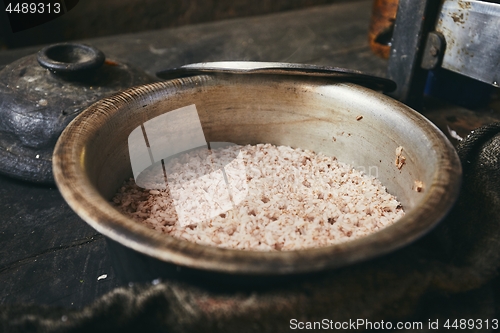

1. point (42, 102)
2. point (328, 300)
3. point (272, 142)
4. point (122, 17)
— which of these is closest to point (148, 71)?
point (42, 102)

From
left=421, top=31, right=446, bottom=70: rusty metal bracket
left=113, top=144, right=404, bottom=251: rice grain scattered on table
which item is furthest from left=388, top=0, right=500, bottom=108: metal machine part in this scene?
left=113, top=144, right=404, bottom=251: rice grain scattered on table

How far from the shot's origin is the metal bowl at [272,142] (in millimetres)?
1161

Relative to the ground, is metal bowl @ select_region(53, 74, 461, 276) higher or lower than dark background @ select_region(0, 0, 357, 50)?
higher

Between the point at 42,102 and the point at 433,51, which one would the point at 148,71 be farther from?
the point at 433,51

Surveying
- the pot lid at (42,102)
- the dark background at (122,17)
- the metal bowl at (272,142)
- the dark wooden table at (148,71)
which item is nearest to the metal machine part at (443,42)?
the dark wooden table at (148,71)

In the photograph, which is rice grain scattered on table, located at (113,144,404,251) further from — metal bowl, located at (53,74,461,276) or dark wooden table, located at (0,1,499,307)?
dark wooden table, located at (0,1,499,307)

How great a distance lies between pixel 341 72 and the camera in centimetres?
197

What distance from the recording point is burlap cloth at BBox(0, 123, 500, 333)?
47.9 inches

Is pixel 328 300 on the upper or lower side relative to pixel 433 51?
lower

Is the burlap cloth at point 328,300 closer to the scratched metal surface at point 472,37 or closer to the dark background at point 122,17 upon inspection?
the scratched metal surface at point 472,37

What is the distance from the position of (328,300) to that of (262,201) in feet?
2.38

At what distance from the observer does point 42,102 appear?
2307 millimetres

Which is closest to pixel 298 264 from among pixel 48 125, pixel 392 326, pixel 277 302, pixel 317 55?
pixel 277 302

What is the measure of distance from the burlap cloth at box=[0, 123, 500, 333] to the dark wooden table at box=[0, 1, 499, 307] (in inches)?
16.6
